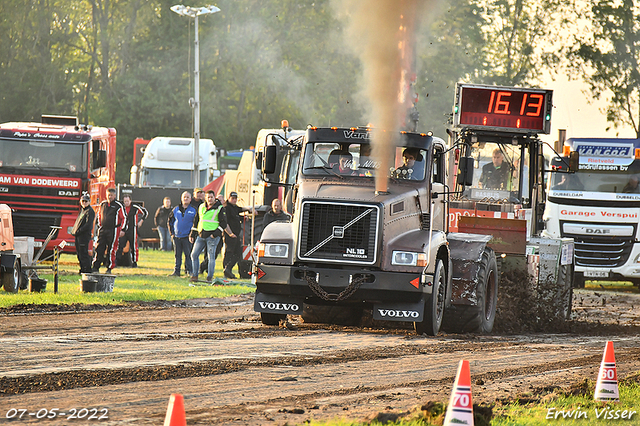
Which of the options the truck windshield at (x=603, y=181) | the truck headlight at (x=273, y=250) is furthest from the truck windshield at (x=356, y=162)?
the truck windshield at (x=603, y=181)

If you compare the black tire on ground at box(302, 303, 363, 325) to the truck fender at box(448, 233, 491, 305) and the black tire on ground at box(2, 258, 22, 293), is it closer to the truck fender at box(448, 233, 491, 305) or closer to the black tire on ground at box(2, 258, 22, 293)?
the truck fender at box(448, 233, 491, 305)

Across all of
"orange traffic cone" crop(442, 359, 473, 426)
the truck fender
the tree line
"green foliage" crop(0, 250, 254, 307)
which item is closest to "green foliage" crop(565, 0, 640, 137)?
the tree line

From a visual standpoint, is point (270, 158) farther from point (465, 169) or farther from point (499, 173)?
point (499, 173)

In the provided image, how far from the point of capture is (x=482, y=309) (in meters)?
14.0

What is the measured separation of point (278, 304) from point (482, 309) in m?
3.03

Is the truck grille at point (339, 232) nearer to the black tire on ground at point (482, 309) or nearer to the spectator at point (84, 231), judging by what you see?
the black tire on ground at point (482, 309)

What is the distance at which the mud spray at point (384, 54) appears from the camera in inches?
517

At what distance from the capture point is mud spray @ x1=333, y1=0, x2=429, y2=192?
43.1 feet

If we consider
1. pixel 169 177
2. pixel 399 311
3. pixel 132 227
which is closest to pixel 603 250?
pixel 132 227

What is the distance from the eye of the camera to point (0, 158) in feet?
84.1

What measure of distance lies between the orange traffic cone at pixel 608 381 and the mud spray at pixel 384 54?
15.4 ft

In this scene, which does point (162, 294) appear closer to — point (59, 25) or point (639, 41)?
point (639, 41)

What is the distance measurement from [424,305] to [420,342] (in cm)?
50

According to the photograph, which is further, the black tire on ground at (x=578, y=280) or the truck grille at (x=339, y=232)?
the black tire on ground at (x=578, y=280)
